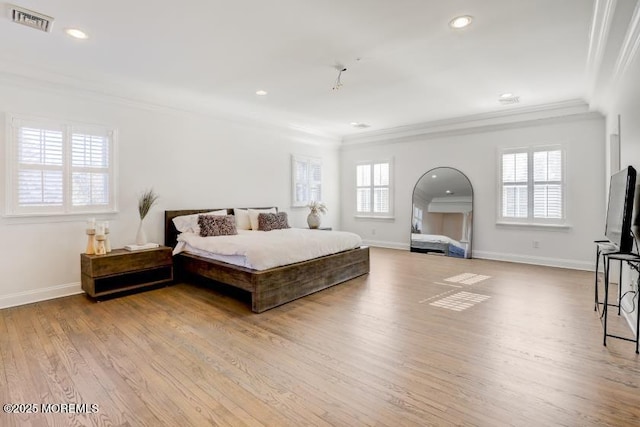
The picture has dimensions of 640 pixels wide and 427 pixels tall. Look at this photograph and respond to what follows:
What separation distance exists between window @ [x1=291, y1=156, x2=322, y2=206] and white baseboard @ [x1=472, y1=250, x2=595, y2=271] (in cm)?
359

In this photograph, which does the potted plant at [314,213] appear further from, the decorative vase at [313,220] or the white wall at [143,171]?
the white wall at [143,171]

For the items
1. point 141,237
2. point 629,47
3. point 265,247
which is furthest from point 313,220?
point 629,47

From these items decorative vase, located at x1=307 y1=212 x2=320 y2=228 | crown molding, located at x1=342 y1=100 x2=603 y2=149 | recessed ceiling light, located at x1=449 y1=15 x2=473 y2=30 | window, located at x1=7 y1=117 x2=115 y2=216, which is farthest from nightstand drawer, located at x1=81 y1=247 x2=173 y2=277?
crown molding, located at x1=342 y1=100 x2=603 y2=149

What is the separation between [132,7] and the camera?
2.69m

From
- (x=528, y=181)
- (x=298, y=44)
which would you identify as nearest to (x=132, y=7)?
(x=298, y=44)

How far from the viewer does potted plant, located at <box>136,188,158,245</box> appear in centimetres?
440

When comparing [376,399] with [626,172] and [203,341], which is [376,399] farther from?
[626,172]

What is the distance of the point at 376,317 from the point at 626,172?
2.45 meters

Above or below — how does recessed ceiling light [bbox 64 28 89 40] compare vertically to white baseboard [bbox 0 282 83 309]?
above

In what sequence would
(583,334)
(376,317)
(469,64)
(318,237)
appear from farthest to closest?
(318,237) < (469,64) < (376,317) < (583,334)

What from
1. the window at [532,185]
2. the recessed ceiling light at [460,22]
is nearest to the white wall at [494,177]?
the window at [532,185]

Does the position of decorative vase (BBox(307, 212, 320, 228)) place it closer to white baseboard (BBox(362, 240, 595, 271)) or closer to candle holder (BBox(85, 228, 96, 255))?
white baseboard (BBox(362, 240, 595, 271))

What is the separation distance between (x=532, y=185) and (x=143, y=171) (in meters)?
6.36

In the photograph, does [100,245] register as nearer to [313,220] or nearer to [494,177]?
[313,220]
